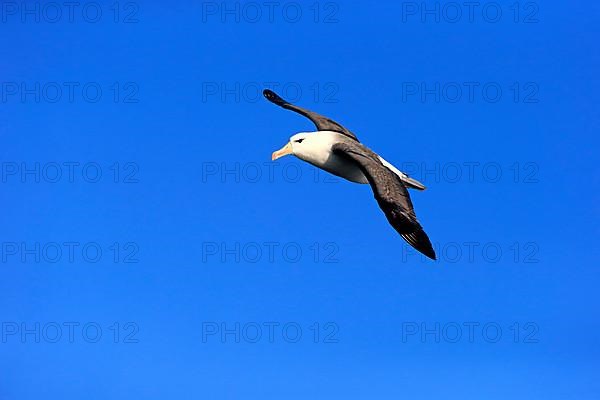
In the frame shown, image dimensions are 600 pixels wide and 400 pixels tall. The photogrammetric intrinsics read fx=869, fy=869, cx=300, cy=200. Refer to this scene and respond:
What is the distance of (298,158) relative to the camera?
62.4 feet

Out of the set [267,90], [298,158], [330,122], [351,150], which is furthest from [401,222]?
[267,90]

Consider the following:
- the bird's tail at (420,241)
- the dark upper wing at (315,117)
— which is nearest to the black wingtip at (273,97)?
the dark upper wing at (315,117)

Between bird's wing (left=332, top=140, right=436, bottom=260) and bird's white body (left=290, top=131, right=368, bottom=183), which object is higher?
bird's white body (left=290, top=131, right=368, bottom=183)

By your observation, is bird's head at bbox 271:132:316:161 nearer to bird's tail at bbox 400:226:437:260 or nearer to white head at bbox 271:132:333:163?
white head at bbox 271:132:333:163

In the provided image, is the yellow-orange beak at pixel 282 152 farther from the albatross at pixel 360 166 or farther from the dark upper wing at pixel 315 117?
the dark upper wing at pixel 315 117

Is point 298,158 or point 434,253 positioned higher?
point 298,158

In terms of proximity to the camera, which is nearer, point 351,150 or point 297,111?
point 351,150

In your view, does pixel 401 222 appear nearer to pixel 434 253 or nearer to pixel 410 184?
pixel 434 253

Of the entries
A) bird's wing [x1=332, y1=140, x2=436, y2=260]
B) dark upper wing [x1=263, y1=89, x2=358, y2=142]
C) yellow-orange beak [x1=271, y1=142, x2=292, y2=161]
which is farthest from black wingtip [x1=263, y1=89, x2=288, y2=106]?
bird's wing [x1=332, y1=140, x2=436, y2=260]

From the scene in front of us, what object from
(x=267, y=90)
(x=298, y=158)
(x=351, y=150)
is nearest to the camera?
(x=351, y=150)

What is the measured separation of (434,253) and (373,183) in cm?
213

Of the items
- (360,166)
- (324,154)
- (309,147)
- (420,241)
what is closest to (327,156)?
(324,154)

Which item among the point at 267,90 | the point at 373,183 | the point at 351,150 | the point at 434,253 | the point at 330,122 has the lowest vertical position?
the point at 434,253

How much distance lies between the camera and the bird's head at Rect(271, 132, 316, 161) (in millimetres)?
18625
